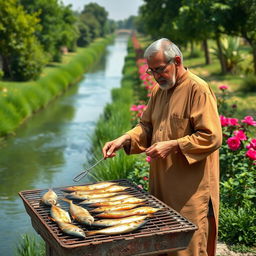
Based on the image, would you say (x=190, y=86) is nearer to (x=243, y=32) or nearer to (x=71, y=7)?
(x=243, y=32)

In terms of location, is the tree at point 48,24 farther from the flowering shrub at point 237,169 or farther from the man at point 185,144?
the man at point 185,144

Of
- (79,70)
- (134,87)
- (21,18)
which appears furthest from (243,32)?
(79,70)

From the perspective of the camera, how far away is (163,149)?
3629 millimetres

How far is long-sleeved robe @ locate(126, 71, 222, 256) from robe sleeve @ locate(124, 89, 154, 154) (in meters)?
0.20

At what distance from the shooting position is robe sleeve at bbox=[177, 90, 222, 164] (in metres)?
3.60

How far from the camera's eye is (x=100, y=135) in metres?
10.5

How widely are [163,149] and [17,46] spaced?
57.7 ft

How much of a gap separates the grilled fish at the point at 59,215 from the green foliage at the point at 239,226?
2.37 meters

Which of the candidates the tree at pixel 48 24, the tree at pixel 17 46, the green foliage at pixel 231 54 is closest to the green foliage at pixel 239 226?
the tree at pixel 17 46

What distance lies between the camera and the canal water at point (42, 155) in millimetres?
7782

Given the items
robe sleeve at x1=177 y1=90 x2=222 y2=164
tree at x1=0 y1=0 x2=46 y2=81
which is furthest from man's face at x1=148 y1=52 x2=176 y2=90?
tree at x1=0 y1=0 x2=46 y2=81

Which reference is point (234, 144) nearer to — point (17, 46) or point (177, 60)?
point (177, 60)

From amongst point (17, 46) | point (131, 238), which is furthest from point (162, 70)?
point (17, 46)

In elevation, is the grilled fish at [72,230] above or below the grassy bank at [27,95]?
above
